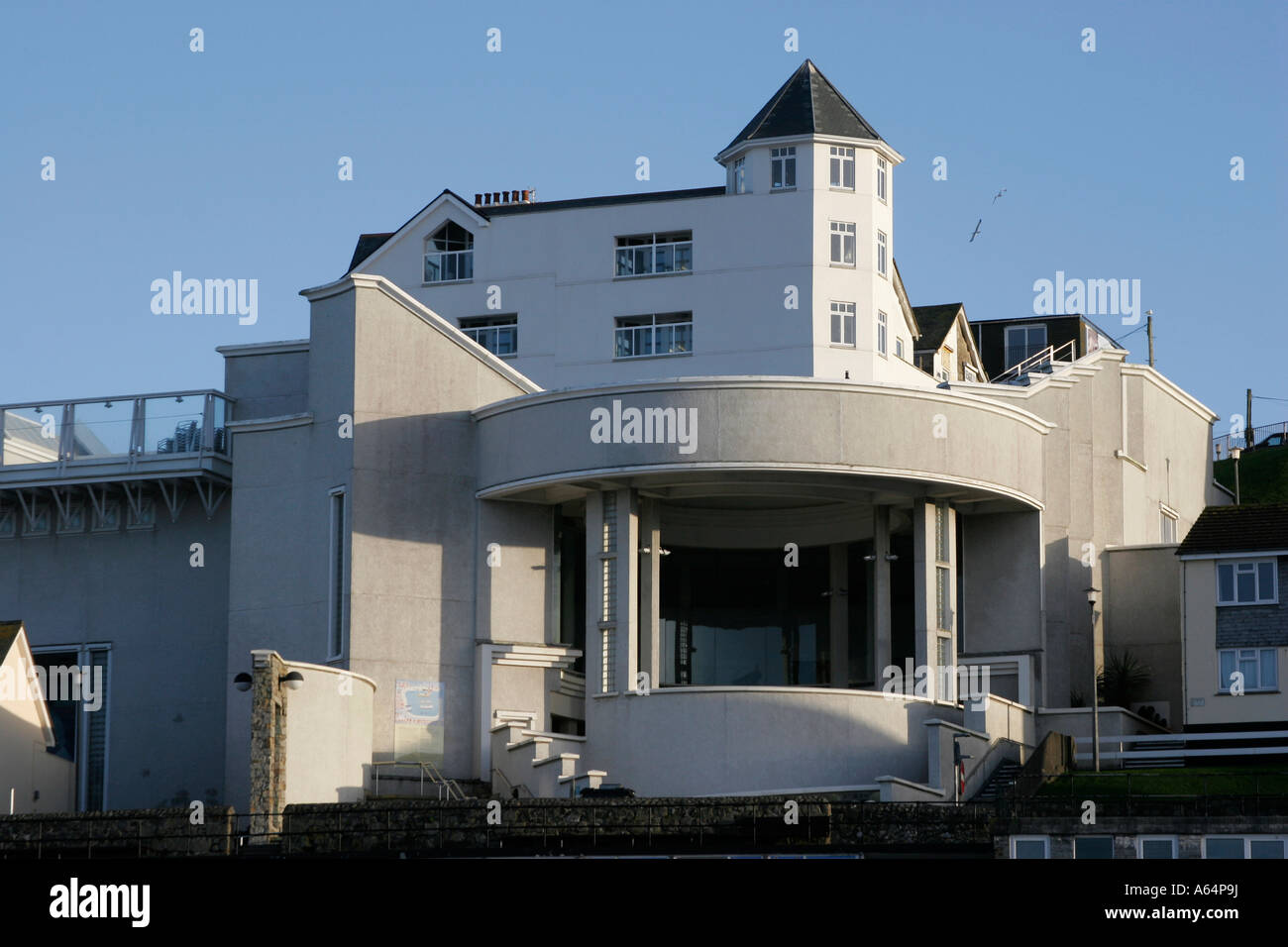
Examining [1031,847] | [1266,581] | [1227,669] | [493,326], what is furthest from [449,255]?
[1031,847]

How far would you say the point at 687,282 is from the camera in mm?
72562

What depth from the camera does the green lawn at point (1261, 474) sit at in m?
99.4

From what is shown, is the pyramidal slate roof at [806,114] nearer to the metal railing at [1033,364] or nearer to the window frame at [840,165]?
the window frame at [840,165]

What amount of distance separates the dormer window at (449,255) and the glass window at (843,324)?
1343 cm

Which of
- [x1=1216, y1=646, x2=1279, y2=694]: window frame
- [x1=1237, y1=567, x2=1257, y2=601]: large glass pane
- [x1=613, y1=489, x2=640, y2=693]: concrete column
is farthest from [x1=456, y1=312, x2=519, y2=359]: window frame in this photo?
[x1=1216, y1=646, x2=1279, y2=694]: window frame

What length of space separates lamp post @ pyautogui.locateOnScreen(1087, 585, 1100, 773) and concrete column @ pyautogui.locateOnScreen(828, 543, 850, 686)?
665 cm

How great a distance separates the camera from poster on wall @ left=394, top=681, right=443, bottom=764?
49812mm

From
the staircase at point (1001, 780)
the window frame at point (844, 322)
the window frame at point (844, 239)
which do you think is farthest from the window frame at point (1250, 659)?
the window frame at point (844, 239)

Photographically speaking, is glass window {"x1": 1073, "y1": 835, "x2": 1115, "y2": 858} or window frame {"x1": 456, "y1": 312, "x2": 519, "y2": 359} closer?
glass window {"x1": 1073, "y1": 835, "x2": 1115, "y2": 858}

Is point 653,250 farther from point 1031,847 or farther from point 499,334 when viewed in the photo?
point 1031,847

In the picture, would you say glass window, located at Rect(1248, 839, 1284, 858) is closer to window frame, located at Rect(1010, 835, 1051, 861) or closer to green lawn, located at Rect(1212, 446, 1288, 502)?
window frame, located at Rect(1010, 835, 1051, 861)

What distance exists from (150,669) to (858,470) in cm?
2054

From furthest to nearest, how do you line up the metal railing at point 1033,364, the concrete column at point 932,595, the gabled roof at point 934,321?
the gabled roof at point 934,321 → the metal railing at point 1033,364 → the concrete column at point 932,595
